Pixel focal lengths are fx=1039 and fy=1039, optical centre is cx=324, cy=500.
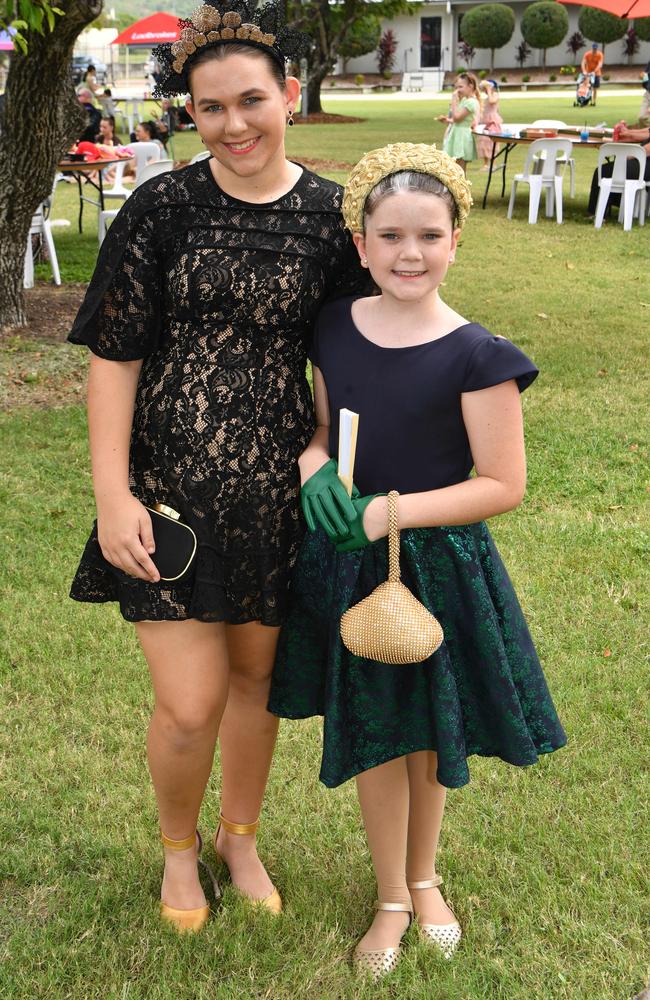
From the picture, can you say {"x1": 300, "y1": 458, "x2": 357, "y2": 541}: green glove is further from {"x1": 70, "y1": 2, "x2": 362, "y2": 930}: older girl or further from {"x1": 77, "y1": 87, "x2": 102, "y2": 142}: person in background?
{"x1": 77, "y1": 87, "x2": 102, "y2": 142}: person in background

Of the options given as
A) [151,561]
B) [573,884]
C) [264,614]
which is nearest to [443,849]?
[573,884]

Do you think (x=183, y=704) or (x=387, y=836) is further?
(x=387, y=836)

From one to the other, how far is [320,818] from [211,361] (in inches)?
57.1

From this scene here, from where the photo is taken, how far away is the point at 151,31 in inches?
1054

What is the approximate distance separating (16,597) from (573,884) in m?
2.43

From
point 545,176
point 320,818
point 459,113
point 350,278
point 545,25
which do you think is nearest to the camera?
point 350,278

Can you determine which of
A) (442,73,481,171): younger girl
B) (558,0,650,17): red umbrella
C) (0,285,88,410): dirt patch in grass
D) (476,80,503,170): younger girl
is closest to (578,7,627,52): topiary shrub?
(476,80,503,170): younger girl

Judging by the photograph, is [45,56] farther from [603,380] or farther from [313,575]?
[313,575]

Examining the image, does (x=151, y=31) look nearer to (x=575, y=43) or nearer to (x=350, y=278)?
(x=350, y=278)

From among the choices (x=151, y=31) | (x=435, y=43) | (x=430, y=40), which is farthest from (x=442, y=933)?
(x=430, y=40)

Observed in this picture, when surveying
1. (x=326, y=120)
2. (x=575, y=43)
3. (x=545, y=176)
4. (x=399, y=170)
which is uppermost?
(x=399, y=170)

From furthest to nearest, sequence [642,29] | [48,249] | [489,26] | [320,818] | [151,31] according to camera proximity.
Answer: [489,26]
[642,29]
[151,31]
[48,249]
[320,818]

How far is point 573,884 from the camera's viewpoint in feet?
8.68

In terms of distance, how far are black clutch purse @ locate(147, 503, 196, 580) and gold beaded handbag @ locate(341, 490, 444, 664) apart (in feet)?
1.15
